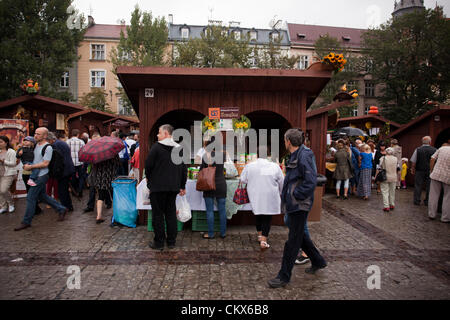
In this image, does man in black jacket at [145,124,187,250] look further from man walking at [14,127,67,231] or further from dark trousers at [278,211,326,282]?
man walking at [14,127,67,231]

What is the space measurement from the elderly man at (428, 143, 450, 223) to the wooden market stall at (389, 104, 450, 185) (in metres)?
5.04

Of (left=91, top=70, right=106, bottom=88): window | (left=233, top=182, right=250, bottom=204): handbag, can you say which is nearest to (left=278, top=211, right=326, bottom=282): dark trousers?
(left=233, top=182, right=250, bottom=204): handbag

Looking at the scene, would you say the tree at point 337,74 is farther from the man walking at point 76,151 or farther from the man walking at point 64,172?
the man walking at point 64,172

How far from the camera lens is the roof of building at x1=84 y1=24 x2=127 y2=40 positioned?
3762 cm

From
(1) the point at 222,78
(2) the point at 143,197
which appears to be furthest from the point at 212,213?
(1) the point at 222,78

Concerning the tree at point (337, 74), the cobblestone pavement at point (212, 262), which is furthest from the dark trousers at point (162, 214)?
the tree at point (337, 74)

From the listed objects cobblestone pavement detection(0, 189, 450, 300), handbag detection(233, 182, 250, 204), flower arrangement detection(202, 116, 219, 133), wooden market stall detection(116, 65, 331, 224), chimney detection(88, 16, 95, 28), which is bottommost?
cobblestone pavement detection(0, 189, 450, 300)

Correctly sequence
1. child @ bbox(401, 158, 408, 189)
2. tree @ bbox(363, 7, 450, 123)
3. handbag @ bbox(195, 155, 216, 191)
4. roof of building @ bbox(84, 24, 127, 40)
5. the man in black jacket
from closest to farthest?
the man in black jacket < handbag @ bbox(195, 155, 216, 191) < child @ bbox(401, 158, 408, 189) < tree @ bbox(363, 7, 450, 123) < roof of building @ bbox(84, 24, 127, 40)

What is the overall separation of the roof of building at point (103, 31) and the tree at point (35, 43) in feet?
35.3

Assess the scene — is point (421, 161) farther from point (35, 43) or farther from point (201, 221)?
point (35, 43)

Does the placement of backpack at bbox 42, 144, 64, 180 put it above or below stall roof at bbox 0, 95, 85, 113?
below

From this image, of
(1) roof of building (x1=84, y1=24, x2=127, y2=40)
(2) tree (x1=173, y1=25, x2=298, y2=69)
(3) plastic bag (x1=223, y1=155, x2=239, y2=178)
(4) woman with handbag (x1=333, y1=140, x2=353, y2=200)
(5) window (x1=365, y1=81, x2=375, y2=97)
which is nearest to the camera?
(3) plastic bag (x1=223, y1=155, x2=239, y2=178)
